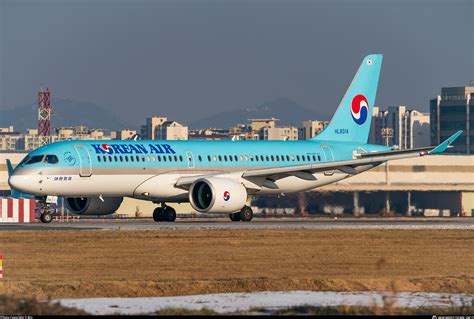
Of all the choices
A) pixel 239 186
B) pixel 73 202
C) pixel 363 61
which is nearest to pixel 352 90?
pixel 363 61

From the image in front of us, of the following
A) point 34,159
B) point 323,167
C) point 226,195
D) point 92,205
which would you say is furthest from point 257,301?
point 92,205

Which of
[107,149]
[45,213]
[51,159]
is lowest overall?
[45,213]

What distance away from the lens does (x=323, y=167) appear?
2532 inches

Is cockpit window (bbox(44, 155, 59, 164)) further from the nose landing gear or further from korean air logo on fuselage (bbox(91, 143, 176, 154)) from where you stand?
the nose landing gear

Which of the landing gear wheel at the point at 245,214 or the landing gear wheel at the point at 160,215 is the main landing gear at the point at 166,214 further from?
the landing gear wheel at the point at 245,214

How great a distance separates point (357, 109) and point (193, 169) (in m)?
14.6

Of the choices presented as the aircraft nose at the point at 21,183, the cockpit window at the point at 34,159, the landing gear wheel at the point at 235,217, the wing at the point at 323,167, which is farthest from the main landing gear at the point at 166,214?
the aircraft nose at the point at 21,183

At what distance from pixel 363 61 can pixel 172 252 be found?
3538cm

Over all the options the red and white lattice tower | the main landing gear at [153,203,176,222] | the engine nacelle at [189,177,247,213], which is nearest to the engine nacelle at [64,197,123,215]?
the main landing gear at [153,203,176,222]

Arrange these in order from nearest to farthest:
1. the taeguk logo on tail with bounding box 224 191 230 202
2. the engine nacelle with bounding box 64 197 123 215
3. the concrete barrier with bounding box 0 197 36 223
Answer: the taeguk logo on tail with bounding box 224 191 230 202 → the engine nacelle with bounding box 64 197 123 215 → the concrete barrier with bounding box 0 197 36 223

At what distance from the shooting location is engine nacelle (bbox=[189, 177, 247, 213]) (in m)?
60.1

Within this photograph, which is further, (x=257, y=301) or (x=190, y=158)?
(x=190, y=158)

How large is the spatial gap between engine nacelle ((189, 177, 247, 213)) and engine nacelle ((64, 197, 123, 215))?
5388mm

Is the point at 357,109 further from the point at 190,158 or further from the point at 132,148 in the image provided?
the point at 132,148
